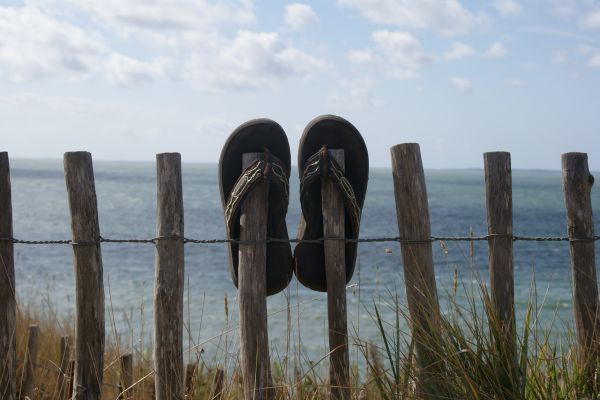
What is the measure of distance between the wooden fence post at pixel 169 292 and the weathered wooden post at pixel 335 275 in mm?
635

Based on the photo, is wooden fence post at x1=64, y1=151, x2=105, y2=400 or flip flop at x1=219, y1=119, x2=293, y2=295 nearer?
wooden fence post at x1=64, y1=151, x2=105, y2=400

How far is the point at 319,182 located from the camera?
3506 millimetres

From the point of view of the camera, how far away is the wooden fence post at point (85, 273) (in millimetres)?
3227

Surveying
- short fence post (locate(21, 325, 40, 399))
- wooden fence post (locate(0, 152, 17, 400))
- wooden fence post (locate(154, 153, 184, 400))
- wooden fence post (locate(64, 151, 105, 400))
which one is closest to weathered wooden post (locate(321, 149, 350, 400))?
wooden fence post (locate(154, 153, 184, 400))

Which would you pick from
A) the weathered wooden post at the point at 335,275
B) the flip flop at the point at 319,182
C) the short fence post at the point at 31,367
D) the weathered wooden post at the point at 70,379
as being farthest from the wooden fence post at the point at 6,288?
the weathered wooden post at the point at 335,275

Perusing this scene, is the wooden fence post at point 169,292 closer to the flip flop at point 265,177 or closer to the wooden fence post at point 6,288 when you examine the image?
the flip flop at point 265,177

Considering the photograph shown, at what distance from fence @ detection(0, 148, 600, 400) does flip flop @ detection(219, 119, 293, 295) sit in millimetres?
87

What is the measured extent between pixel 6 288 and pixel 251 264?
1.09 meters

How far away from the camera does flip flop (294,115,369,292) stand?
3.38 meters

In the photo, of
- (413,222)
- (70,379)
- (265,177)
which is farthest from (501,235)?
(70,379)

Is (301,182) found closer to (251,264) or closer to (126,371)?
(251,264)

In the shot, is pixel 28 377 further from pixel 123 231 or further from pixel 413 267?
pixel 123 231

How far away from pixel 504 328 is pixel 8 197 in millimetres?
2191

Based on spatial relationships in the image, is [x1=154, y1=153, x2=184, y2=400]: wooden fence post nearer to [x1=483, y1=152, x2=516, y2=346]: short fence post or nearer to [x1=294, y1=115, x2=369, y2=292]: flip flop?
[x1=294, y1=115, x2=369, y2=292]: flip flop
